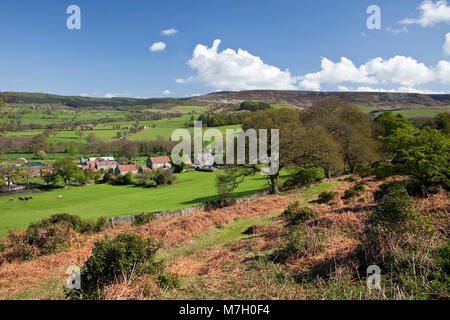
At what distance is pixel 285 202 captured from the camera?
22.1 m

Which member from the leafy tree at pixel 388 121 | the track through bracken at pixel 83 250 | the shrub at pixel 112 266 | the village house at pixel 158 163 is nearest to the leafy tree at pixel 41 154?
the village house at pixel 158 163

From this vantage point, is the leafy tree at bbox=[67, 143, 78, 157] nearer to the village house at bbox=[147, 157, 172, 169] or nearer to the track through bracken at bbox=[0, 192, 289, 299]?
the village house at bbox=[147, 157, 172, 169]

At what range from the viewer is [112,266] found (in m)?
6.67

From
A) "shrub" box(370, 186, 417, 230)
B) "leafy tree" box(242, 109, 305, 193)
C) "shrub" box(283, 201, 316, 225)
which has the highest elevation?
"leafy tree" box(242, 109, 305, 193)

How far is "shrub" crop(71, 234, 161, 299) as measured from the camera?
6573 millimetres

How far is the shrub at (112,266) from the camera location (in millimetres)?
6573

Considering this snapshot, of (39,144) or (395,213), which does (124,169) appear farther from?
(395,213)

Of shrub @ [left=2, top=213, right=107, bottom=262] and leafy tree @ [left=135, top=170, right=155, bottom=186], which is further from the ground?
shrub @ [left=2, top=213, right=107, bottom=262]

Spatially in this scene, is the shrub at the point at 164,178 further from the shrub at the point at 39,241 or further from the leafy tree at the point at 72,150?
the leafy tree at the point at 72,150

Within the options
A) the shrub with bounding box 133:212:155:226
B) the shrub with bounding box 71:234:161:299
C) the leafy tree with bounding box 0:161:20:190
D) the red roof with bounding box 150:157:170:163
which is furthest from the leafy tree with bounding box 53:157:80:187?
the shrub with bounding box 71:234:161:299

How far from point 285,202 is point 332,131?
23875 mm

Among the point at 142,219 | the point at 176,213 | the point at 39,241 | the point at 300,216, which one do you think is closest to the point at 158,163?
the point at 176,213
